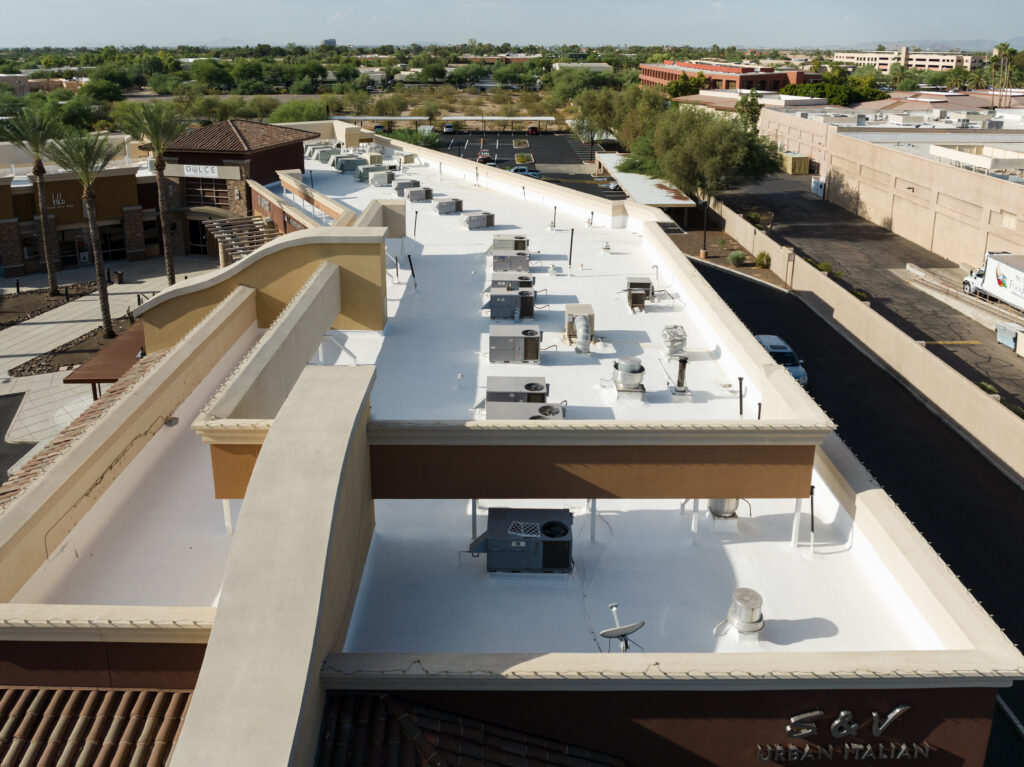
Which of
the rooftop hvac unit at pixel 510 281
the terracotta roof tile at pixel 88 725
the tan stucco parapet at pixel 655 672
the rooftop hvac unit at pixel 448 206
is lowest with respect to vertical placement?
the terracotta roof tile at pixel 88 725

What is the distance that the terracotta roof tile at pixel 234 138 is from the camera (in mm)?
50875

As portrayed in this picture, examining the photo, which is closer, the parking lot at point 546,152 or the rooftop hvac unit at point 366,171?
the rooftop hvac unit at point 366,171

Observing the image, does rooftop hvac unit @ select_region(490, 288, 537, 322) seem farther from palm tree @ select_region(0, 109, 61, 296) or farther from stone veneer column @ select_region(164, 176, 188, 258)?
palm tree @ select_region(0, 109, 61, 296)

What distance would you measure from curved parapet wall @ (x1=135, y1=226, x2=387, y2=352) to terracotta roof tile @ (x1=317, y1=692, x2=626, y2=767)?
1513 centimetres

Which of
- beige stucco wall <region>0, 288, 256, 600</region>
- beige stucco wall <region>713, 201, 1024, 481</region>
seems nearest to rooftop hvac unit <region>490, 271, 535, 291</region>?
beige stucco wall <region>0, 288, 256, 600</region>

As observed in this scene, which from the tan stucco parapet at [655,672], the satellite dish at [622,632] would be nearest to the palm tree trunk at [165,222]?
the satellite dish at [622,632]

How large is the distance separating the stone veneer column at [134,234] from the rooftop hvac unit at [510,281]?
4176cm

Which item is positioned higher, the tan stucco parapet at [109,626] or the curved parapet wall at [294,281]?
the curved parapet wall at [294,281]

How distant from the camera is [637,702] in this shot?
36.5ft

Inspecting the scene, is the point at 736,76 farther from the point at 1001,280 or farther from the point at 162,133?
the point at 162,133

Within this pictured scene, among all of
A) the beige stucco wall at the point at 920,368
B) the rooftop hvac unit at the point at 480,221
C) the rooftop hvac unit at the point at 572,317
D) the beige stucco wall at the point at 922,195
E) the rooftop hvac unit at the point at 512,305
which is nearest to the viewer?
the rooftop hvac unit at the point at 572,317

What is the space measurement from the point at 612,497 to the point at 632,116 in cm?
8629

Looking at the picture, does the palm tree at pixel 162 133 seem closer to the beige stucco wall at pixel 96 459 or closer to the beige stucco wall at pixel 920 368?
the beige stucco wall at pixel 96 459

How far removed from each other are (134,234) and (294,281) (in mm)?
41331
